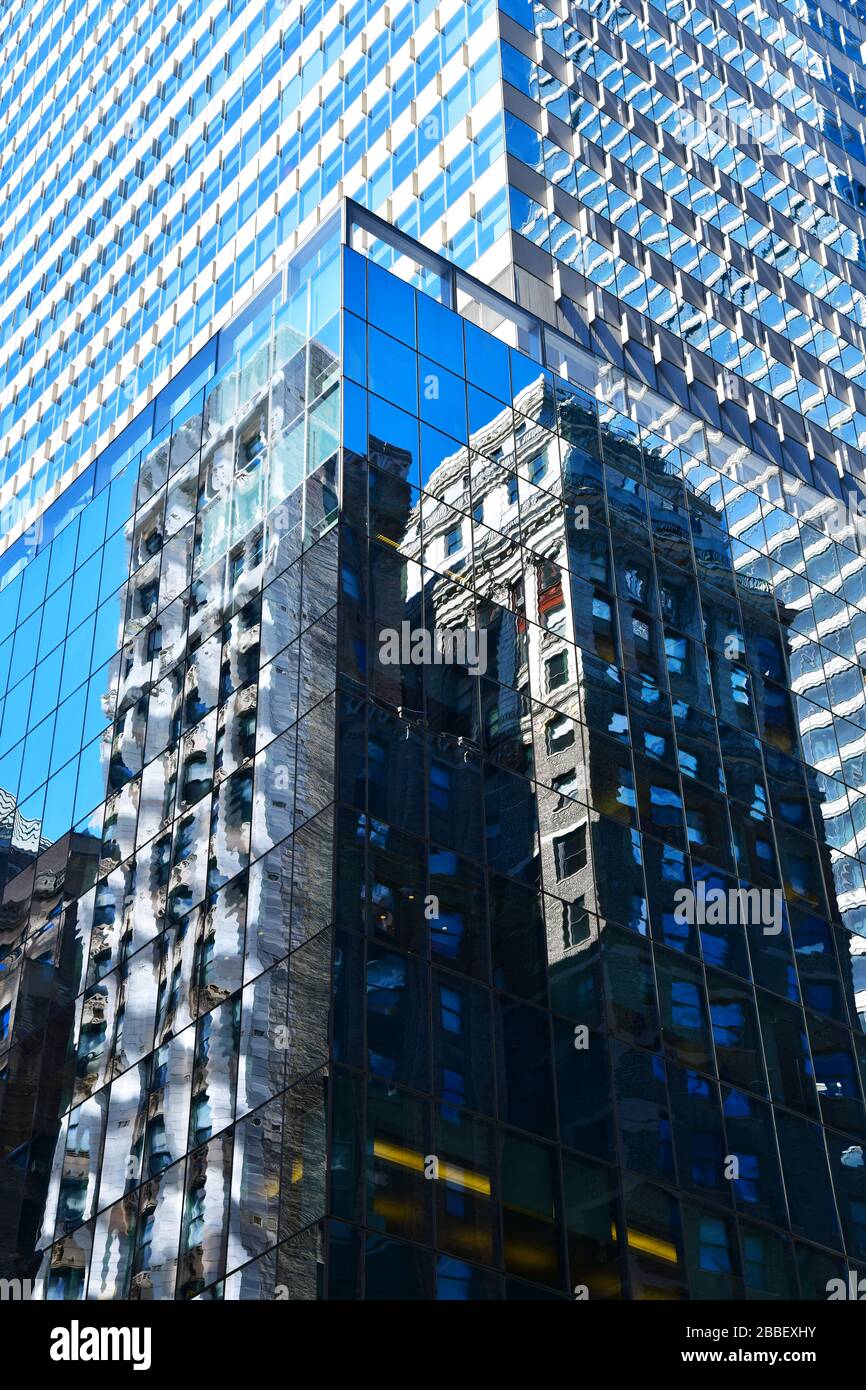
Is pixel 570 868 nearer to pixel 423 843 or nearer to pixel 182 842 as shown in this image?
pixel 423 843

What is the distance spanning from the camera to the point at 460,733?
4328 cm

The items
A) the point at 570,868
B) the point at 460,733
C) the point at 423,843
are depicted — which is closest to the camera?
the point at 423,843

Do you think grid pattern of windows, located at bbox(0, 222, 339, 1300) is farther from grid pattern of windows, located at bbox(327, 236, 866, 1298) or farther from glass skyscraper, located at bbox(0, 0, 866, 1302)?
grid pattern of windows, located at bbox(327, 236, 866, 1298)

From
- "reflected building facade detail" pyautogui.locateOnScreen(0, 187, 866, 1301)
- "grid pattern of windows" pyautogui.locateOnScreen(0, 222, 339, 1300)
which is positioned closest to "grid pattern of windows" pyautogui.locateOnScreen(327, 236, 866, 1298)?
"reflected building facade detail" pyautogui.locateOnScreen(0, 187, 866, 1301)

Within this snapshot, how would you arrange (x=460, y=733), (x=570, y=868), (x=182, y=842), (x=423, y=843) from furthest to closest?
1. (x=182, y=842)
2. (x=570, y=868)
3. (x=460, y=733)
4. (x=423, y=843)

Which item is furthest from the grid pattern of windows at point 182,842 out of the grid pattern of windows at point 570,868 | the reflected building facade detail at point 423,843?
the grid pattern of windows at point 570,868

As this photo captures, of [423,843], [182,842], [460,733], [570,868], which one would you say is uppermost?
[460,733]

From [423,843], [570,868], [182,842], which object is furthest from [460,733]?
[182,842]

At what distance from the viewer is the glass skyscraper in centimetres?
3781

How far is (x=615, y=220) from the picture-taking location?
209ft

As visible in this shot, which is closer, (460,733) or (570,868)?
(460,733)

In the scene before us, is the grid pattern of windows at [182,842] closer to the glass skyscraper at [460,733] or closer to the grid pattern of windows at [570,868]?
the glass skyscraper at [460,733]

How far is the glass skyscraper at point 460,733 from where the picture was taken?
37.8 meters

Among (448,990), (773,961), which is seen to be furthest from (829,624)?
(448,990)
